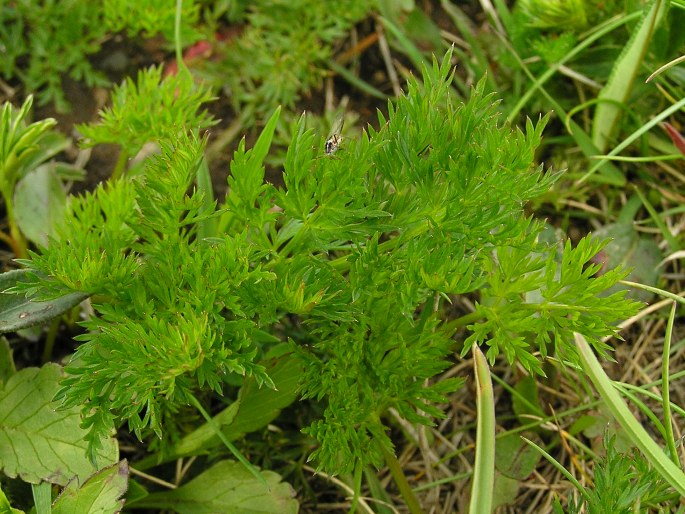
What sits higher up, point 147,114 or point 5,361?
point 147,114

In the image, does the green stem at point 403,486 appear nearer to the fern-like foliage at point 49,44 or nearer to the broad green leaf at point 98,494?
the broad green leaf at point 98,494

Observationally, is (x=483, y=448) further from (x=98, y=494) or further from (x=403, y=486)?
(x=98, y=494)

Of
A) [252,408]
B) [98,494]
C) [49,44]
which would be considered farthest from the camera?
[49,44]

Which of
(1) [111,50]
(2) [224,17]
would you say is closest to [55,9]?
(1) [111,50]

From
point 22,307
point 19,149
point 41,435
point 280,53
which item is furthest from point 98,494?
point 280,53

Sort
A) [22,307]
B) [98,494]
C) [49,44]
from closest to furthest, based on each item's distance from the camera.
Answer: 1. [98,494]
2. [22,307]
3. [49,44]

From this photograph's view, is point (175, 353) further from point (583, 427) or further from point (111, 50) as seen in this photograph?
point (111, 50)
